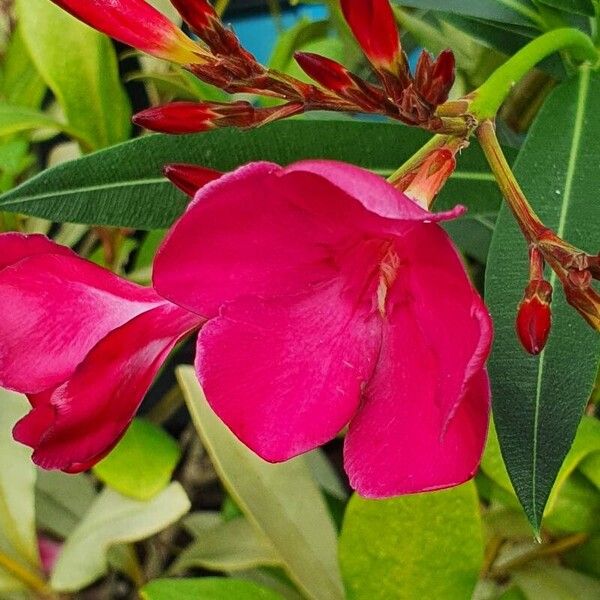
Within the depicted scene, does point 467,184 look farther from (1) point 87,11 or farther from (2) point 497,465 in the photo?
(1) point 87,11

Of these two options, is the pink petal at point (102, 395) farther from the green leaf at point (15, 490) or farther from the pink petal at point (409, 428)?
the green leaf at point (15, 490)

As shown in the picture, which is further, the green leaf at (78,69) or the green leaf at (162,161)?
the green leaf at (78,69)

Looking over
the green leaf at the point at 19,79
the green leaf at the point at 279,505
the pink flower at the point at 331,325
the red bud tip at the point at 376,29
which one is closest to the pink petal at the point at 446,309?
the pink flower at the point at 331,325

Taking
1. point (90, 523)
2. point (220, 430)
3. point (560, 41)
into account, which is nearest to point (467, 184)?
point (560, 41)

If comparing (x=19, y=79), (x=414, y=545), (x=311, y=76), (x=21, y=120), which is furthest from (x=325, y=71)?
(x=19, y=79)

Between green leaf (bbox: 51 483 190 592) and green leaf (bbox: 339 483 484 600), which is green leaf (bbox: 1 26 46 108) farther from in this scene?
green leaf (bbox: 339 483 484 600)

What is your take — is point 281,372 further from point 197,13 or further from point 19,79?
point 19,79
